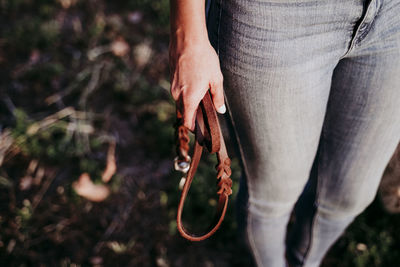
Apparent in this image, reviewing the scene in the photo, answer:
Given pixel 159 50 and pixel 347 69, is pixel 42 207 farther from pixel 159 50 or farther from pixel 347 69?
pixel 347 69

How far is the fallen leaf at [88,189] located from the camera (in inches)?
63.3

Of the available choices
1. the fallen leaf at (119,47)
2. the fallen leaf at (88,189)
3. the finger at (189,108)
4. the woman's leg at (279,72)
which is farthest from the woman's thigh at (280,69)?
the fallen leaf at (119,47)

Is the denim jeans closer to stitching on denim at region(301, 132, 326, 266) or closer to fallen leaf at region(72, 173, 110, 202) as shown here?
stitching on denim at region(301, 132, 326, 266)

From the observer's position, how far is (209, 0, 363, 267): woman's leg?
69 centimetres

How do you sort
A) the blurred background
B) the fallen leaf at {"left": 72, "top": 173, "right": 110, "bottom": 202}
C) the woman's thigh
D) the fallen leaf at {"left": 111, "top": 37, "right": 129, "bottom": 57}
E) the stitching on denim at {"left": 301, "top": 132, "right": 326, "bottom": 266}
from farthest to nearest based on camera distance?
1. the fallen leaf at {"left": 111, "top": 37, "right": 129, "bottom": 57}
2. the fallen leaf at {"left": 72, "top": 173, "right": 110, "bottom": 202}
3. the blurred background
4. the stitching on denim at {"left": 301, "top": 132, "right": 326, "bottom": 266}
5. the woman's thigh

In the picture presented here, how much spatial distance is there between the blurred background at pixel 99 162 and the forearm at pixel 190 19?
98 centimetres

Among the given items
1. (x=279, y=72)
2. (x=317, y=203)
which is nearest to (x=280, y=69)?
(x=279, y=72)

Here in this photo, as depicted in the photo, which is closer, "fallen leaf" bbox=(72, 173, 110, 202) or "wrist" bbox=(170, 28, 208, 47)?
"wrist" bbox=(170, 28, 208, 47)

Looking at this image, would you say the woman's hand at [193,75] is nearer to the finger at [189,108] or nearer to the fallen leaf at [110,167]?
the finger at [189,108]

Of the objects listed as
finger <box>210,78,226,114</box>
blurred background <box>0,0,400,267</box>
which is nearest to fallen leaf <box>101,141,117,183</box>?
blurred background <box>0,0,400,267</box>

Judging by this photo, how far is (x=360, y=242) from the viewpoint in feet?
5.01

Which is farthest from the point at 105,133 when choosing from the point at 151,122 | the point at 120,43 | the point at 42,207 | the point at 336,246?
the point at 336,246

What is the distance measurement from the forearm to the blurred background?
0.98 m

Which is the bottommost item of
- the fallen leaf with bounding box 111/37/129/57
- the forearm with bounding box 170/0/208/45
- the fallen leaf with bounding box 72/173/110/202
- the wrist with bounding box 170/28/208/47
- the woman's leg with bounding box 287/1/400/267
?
the fallen leaf with bounding box 72/173/110/202
